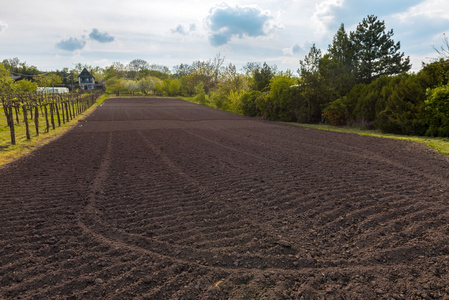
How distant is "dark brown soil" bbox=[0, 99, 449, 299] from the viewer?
10.4 ft

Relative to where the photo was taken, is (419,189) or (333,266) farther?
(419,189)

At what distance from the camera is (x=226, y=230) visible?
4.41 meters

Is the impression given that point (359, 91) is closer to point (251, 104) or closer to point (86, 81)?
point (251, 104)

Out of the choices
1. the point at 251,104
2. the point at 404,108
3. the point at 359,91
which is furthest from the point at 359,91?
the point at 251,104

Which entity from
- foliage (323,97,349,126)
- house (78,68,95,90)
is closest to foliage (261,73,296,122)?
foliage (323,97,349,126)

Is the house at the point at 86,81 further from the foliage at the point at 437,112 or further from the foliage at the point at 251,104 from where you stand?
the foliage at the point at 437,112

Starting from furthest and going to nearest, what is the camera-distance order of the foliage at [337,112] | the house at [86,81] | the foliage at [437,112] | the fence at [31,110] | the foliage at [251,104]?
the house at [86,81], the foliage at [251,104], the foliage at [337,112], the fence at [31,110], the foliage at [437,112]

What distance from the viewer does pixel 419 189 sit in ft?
20.0

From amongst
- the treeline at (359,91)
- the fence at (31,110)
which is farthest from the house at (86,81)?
the treeline at (359,91)

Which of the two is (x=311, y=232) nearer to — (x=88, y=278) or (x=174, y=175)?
(x=88, y=278)

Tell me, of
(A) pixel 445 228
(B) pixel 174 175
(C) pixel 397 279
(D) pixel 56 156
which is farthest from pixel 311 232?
(D) pixel 56 156

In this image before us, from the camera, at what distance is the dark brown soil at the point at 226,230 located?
3.18 m

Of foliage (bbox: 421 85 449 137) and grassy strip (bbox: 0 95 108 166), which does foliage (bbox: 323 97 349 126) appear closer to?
foliage (bbox: 421 85 449 137)

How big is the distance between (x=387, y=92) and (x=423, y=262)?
13744 millimetres
